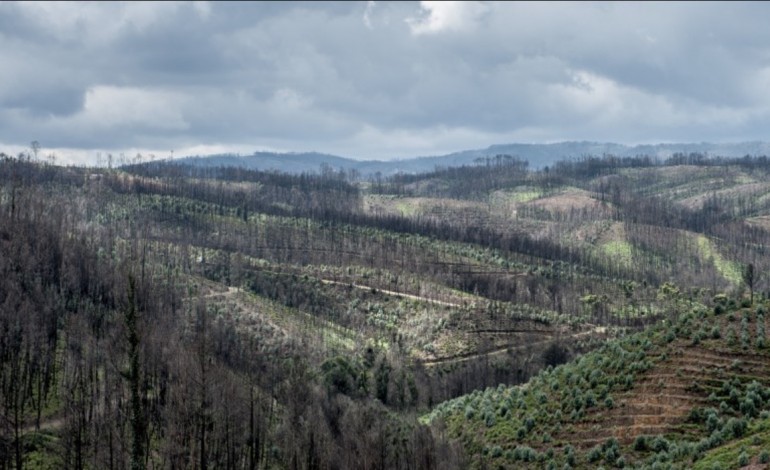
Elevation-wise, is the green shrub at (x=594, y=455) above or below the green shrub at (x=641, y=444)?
below

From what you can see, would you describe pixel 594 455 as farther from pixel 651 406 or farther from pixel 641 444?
pixel 651 406

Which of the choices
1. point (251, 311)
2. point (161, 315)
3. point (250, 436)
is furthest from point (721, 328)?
point (251, 311)

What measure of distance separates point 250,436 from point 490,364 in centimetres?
8280

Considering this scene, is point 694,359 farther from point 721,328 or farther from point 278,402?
point 278,402

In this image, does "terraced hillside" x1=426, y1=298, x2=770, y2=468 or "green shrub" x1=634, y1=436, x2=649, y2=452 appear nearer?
"terraced hillside" x1=426, y1=298, x2=770, y2=468

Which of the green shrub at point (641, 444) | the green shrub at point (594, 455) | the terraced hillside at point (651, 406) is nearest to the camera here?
the terraced hillside at point (651, 406)

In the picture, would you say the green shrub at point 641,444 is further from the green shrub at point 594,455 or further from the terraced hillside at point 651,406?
the green shrub at point 594,455

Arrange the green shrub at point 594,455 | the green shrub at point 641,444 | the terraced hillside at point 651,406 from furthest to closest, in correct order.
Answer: the green shrub at point 594,455 < the green shrub at point 641,444 < the terraced hillside at point 651,406

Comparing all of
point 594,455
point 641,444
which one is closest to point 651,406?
point 641,444

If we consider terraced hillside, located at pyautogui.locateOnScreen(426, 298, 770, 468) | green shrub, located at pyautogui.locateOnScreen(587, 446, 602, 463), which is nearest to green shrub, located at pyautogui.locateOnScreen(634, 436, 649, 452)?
terraced hillside, located at pyautogui.locateOnScreen(426, 298, 770, 468)

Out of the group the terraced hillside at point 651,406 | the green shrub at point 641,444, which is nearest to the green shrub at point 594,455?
the terraced hillside at point 651,406

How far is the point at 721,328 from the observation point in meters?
71.4

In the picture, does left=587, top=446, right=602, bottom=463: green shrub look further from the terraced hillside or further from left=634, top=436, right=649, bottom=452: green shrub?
left=634, top=436, right=649, bottom=452: green shrub

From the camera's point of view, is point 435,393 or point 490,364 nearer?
point 435,393
